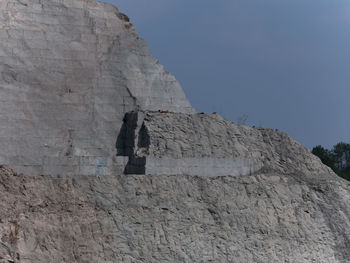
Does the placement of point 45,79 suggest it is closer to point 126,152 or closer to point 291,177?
point 126,152

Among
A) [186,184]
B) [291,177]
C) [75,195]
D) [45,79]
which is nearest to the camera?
[75,195]

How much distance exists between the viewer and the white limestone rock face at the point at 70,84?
14805 mm

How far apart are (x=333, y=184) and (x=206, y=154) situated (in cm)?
407

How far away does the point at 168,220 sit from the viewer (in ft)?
44.2

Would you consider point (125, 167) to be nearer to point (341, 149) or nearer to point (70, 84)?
point (70, 84)

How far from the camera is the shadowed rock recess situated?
41.7ft

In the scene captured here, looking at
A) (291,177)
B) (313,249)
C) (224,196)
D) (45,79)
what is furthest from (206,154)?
(45,79)

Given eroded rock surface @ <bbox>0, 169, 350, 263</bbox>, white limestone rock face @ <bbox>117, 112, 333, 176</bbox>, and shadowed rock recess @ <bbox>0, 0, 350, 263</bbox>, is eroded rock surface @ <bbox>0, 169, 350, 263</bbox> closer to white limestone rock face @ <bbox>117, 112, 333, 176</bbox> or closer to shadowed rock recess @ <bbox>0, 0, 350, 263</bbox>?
shadowed rock recess @ <bbox>0, 0, 350, 263</bbox>

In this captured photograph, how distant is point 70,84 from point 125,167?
9.43 ft

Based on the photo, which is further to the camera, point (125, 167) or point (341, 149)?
point (341, 149)

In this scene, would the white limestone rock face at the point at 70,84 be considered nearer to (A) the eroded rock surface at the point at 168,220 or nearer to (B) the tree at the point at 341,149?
(A) the eroded rock surface at the point at 168,220

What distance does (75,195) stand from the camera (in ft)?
42.5

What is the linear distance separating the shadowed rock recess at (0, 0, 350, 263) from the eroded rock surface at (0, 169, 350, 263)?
0.03 m

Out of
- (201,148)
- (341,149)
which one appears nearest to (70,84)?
(201,148)
